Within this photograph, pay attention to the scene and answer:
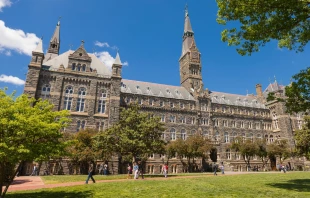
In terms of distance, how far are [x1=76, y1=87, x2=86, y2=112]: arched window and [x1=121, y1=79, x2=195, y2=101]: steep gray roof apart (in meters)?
10.4

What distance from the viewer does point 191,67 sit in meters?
62.8

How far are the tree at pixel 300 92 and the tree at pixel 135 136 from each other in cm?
1637

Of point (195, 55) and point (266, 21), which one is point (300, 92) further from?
point (195, 55)

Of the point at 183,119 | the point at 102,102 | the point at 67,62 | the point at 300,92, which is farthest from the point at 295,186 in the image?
the point at 67,62

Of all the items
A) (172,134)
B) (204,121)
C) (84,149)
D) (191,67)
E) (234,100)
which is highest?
(191,67)

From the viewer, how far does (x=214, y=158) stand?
55.2 metres

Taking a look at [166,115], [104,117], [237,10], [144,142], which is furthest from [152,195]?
[166,115]

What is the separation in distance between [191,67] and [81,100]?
110ft

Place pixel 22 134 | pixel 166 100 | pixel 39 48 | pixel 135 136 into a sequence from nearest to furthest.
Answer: pixel 22 134
pixel 135 136
pixel 39 48
pixel 166 100

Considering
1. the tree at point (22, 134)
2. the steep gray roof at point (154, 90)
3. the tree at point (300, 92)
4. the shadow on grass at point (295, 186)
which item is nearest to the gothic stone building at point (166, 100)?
the steep gray roof at point (154, 90)

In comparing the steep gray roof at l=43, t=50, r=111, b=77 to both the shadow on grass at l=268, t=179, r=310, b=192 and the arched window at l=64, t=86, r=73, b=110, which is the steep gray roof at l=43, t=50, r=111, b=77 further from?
the shadow on grass at l=268, t=179, r=310, b=192

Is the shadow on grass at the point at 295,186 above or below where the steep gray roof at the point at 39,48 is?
below

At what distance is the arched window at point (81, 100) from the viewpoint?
41.4 meters

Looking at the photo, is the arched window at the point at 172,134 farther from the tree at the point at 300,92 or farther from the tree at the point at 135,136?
the tree at the point at 300,92
